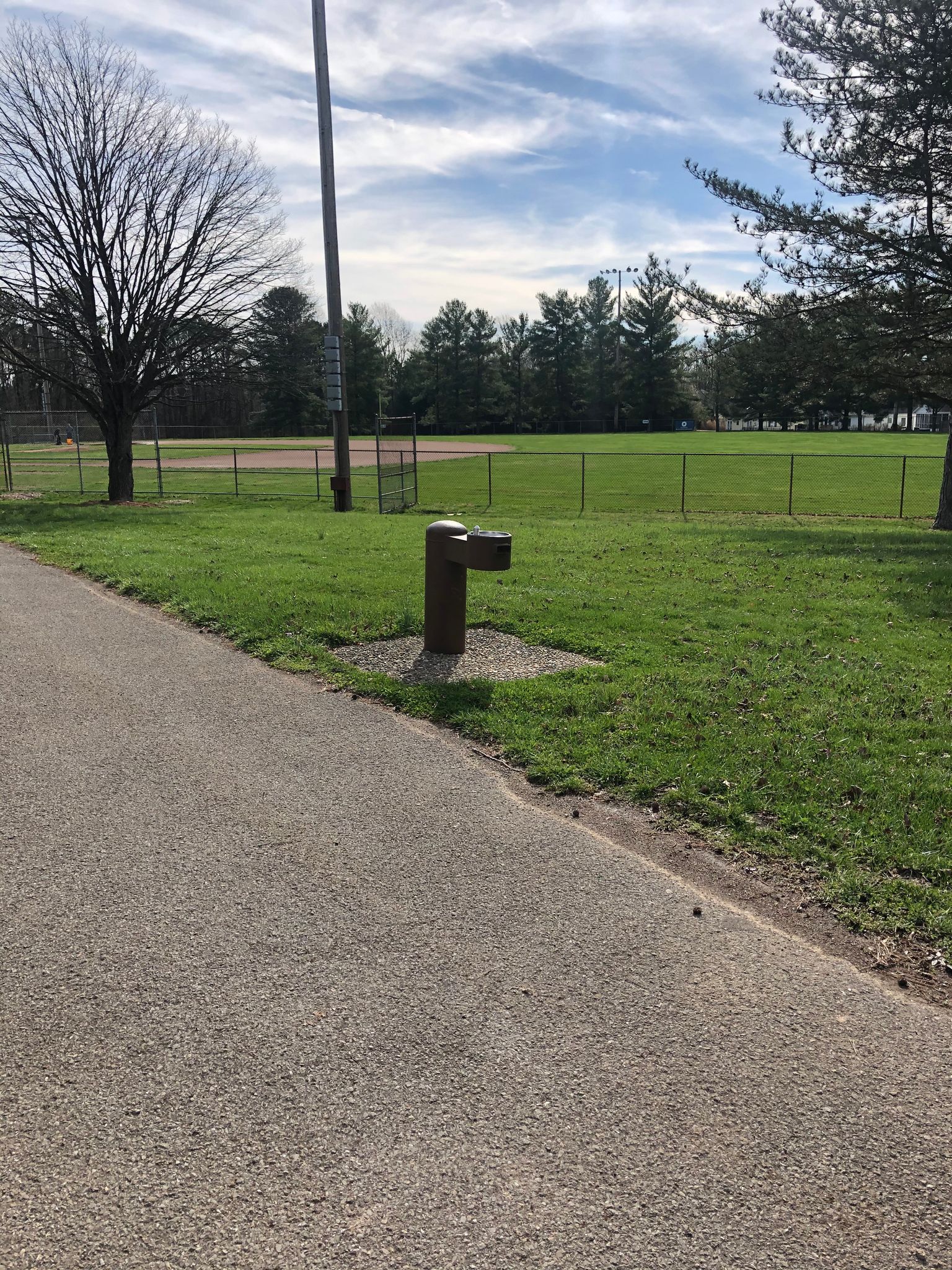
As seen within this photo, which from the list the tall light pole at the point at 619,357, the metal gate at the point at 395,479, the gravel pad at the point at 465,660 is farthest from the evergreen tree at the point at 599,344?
the gravel pad at the point at 465,660

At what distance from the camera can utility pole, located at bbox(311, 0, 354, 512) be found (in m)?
15.9

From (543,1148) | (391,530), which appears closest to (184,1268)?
(543,1148)

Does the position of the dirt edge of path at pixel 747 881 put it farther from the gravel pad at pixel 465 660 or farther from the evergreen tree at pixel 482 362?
the evergreen tree at pixel 482 362

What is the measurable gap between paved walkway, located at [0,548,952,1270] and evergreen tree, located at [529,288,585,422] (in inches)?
3549

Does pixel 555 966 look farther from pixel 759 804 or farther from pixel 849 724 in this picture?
pixel 849 724

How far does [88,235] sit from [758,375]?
14.4 m

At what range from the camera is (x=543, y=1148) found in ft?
8.13

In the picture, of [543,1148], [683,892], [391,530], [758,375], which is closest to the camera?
[543,1148]

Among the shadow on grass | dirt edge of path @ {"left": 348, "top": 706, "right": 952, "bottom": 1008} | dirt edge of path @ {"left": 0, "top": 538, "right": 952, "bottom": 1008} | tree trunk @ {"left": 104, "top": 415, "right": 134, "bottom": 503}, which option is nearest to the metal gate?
tree trunk @ {"left": 104, "top": 415, "right": 134, "bottom": 503}

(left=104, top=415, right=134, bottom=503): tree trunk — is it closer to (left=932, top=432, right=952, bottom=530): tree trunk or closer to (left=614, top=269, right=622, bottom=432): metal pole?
Result: (left=932, top=432, right=952, bottom=530): tree trunk

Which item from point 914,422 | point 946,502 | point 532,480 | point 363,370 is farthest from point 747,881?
point 914,422

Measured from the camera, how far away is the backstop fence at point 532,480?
26797mm

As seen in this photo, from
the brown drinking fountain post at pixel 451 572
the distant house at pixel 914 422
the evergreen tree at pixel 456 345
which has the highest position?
the evergreen tree at pixel 456 345

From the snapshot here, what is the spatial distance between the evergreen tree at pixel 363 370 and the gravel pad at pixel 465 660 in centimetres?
7615
